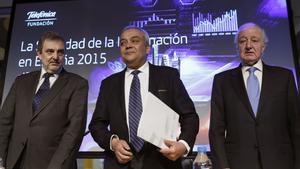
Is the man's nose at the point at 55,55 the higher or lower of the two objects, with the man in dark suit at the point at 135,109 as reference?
higher

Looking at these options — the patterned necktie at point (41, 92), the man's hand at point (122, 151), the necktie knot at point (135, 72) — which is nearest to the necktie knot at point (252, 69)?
the necktie knot at point (135, 72)

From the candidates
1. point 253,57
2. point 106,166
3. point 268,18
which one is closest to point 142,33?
point 253,57

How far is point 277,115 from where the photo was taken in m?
1.92

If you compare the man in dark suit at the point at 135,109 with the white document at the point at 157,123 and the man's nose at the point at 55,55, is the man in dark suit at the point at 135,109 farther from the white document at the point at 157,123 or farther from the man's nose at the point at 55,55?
the man's nose at the point at 55,55

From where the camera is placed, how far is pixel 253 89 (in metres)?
2.00

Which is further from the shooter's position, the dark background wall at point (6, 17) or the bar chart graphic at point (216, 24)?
the dark background wall at point (6, 17)

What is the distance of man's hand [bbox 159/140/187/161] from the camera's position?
1775 mm

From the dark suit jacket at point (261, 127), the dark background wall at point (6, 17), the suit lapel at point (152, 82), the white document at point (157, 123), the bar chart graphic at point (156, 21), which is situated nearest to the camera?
the white document at point (157, 123)

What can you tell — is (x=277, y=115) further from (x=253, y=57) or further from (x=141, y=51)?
(x=141, y=51)

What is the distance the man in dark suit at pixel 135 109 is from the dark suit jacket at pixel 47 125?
0.13 m

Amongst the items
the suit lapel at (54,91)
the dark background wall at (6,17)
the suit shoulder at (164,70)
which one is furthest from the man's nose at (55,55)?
the dark background wall at (6,17)

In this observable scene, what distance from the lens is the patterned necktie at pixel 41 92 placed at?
2037mm

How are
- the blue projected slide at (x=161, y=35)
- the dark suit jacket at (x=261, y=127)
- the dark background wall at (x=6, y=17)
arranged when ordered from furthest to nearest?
1. the dark background wall at (x=6, y=17)
2. the blue projected slide at (x=161, y=35)
3. the dark suit jacket at (x=261, y=127)

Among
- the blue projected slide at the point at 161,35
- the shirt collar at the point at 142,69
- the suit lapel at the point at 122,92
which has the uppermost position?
the blue projected slide at the point at 161,35
